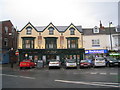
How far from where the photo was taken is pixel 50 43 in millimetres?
32875

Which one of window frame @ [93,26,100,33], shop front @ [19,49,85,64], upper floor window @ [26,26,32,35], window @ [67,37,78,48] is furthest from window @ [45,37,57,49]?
window frame @ [93,26,100,33]

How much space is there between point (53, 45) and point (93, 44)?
9.33m

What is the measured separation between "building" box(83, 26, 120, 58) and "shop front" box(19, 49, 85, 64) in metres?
1.98

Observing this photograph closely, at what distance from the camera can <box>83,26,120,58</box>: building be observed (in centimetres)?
3194

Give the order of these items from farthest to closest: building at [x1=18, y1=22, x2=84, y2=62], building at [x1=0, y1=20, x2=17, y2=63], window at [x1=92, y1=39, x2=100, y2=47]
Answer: building at [x1=0, y1=20, x2=17, y2=63] < window at [x1=92, y1=39, x2=100, y2=47] < building at [x1=18, y1=22, x2=84, y2=62]

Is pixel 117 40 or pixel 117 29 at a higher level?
pixel 117 29

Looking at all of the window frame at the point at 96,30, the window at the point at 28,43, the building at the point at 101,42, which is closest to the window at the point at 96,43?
the building at the point at 101,42

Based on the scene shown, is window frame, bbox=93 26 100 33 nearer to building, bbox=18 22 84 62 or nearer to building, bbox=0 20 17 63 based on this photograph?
building, bbox=18 22 84 62

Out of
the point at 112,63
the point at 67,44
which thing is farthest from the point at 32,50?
the point at 112,63

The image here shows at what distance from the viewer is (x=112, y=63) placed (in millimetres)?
21906

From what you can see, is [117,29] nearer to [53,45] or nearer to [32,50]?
[53,45]

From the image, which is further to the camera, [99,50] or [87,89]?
[99,50]

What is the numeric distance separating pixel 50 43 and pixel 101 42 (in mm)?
11827

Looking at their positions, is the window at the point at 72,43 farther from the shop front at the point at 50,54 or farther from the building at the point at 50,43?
the shop front at the point at 50,54
